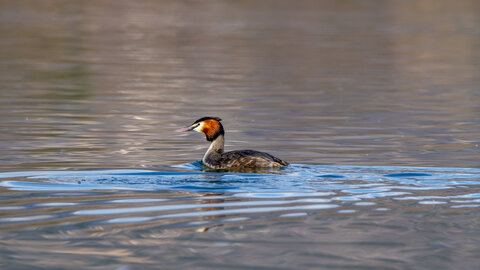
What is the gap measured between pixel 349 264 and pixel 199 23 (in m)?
58.8

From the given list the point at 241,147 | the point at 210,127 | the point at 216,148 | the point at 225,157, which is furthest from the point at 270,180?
the point at 241,147

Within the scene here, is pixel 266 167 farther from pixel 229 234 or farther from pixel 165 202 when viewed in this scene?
pixel 229 234

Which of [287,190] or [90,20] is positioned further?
[90,20]

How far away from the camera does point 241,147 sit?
1769 cm

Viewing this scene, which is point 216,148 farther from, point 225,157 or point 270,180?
point 270,180

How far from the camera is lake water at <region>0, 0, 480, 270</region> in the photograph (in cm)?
940

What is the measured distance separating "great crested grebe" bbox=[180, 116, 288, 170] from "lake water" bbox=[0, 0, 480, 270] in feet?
1.18

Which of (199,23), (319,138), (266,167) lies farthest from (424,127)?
(199,23)

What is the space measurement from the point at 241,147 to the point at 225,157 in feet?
10.3

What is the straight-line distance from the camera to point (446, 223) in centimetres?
1029

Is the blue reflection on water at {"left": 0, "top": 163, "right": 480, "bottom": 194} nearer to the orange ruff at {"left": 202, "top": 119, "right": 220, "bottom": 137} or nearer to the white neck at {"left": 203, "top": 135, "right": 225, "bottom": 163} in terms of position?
the white neck at {"left": 203, "top": 135, "right": 225, "bottom": 163}

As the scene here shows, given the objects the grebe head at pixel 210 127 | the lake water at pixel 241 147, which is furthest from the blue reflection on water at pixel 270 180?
the grebe head at pixel 210 127

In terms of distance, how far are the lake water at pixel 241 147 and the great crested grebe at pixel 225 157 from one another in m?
0.36

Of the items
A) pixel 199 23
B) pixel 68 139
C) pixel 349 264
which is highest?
pixel 199 23
